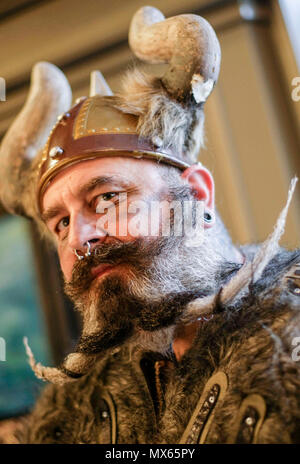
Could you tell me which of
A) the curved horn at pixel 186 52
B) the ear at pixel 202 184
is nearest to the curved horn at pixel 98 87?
the curved horn at pixel 186 52

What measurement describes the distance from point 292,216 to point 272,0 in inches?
26.5

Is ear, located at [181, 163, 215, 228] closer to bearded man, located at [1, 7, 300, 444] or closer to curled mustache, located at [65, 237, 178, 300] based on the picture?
bearded man, located at [1, 7, 300, 444]

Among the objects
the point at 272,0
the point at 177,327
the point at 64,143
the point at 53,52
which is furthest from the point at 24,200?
the point at 272,0

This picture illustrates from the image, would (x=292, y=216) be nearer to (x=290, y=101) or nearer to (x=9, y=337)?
(x=290, y=101)

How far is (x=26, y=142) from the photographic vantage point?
4.07 ft

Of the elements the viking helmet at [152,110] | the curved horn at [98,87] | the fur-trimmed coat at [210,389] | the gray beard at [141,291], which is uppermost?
the curved horn at [98,87]

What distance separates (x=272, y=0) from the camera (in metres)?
1.56

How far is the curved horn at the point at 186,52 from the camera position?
1014 mm

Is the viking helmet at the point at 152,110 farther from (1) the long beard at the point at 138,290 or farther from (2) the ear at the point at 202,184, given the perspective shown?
(1) the long beard at the point at 138,290

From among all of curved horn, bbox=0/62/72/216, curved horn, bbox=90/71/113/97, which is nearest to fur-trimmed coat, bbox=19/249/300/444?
curved horn, bbox=0/62/72/216

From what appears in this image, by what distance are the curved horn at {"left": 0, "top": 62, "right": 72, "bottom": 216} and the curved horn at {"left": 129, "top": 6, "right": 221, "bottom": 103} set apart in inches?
11.5

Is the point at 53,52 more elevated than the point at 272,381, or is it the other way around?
the point at 53,52

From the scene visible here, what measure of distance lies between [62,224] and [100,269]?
19 cm

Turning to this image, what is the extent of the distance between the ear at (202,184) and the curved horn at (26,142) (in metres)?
0.39
